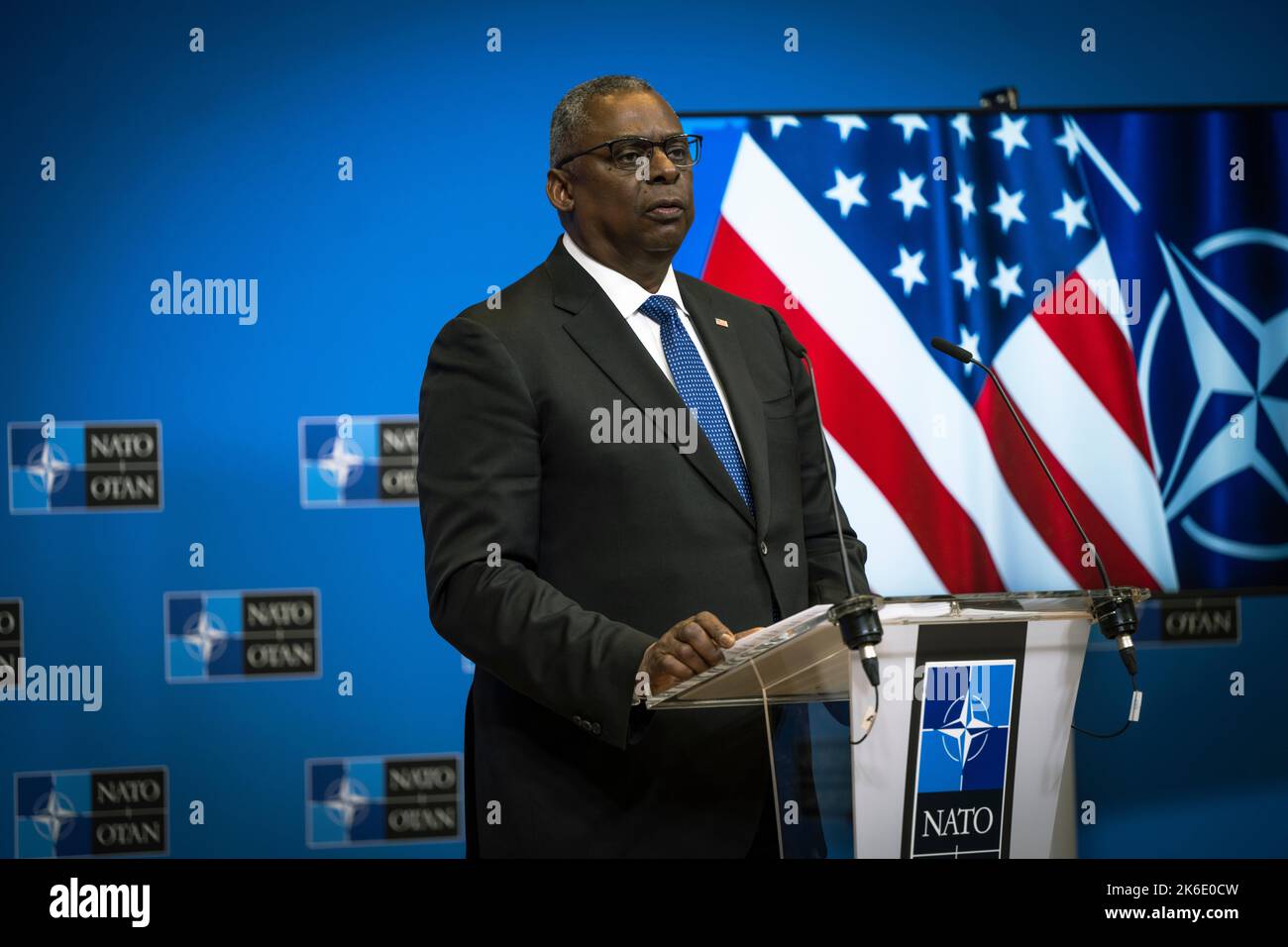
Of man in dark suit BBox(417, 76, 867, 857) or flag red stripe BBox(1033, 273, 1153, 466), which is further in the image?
flag red stripe BBox(1033, 273, 1153, 466)

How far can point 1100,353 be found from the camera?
343 centimetres

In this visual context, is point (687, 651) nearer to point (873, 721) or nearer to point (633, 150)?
point (873, 721)

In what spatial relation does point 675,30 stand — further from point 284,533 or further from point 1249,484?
point 1249,484

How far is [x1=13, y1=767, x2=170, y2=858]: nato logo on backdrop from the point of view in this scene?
11.1 ft

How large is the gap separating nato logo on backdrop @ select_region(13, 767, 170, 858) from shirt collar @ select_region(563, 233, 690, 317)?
2187mm

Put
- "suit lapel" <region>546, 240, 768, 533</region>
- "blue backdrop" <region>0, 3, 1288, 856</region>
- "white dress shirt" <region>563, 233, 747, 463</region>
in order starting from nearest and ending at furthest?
"suit lapel" <region>546, 240, 768, 533</region>, "white dress shirt" <region>563, 233, 747, 463</region>, "blue backdrop" <region>0, 3, 1288, 856</region>

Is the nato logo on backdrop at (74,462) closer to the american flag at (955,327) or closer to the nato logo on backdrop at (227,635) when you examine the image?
the nato logo on backdrop at (227,635)

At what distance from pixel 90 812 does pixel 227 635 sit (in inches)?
23.0

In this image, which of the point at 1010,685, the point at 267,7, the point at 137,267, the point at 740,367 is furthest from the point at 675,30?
the point at 1010,685

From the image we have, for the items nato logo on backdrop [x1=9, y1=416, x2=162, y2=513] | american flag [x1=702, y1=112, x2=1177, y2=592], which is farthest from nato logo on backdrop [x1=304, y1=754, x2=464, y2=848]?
american flag [x1=702, y1=112, x2=1177, y2=592]

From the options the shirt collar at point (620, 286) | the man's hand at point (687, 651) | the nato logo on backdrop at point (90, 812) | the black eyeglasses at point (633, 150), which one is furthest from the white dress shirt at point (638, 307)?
the nato logo on backdrop at point (90, 812)

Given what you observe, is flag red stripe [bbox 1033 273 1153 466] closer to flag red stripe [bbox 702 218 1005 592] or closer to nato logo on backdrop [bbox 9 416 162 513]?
flag red stripe [bbox 702 218 1005 592]

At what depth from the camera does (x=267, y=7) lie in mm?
3523

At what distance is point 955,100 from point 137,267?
2.35 meters
